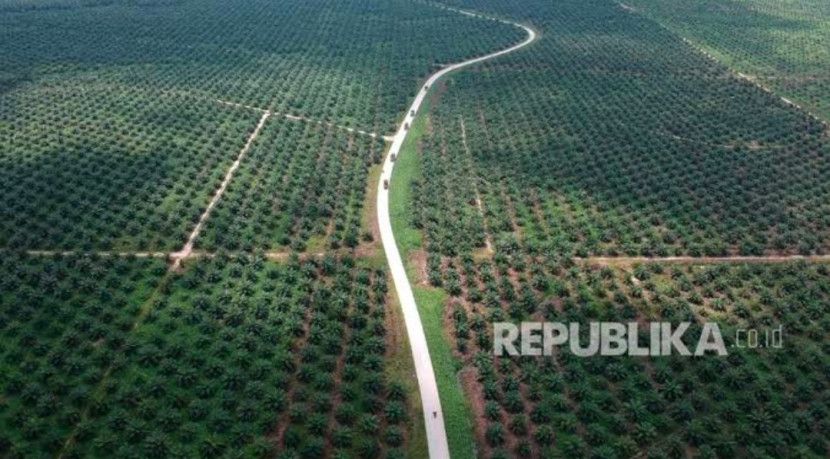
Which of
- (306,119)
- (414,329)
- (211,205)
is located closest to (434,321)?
(414,329)

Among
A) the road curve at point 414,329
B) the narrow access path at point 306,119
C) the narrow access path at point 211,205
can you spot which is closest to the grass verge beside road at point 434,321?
the road curve at point 414,329

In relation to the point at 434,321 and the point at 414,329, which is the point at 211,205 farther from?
the point at 434,321

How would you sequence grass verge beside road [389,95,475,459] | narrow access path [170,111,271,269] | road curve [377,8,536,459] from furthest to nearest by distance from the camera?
narrow access path [170,111,271,269] < grass verge beside road [389,95,475,459] < road curve [377,8,536,459]

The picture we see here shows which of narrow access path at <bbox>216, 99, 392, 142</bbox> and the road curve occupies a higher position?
narrow access path at <bbox>216, 99, 392, 142</bbox>

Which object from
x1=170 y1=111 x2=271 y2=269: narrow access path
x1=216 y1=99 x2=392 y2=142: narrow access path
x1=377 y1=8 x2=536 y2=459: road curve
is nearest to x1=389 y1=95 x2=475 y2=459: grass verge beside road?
x1=377 y1=8 x2=536 y2=459: road curve

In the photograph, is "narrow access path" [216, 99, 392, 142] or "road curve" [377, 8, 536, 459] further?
"narrow access path" [216, 99, 392, 142]

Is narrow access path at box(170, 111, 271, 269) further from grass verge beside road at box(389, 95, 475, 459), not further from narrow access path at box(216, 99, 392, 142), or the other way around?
grass verge beside road at box(389, 95, 475, 459)

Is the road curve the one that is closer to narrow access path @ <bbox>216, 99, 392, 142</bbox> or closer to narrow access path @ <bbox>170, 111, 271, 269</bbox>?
narrow access path @ <bbox>216, 99, 392, 142</bbox>

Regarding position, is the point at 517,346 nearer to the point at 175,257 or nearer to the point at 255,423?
the point at 255,423

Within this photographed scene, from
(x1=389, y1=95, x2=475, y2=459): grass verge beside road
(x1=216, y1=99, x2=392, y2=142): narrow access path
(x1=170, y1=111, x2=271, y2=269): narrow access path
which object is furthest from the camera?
(x1=216, y1=99, x2=392, y2=142): narrow access path
